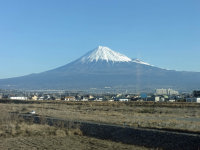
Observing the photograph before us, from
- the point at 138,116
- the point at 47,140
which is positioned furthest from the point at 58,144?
the point at 138,116

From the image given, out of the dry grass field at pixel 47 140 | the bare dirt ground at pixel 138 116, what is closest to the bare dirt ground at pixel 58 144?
the dry grass field at pixel 47 140

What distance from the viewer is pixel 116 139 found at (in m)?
18.4

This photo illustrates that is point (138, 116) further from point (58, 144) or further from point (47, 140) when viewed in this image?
point (58, 144)

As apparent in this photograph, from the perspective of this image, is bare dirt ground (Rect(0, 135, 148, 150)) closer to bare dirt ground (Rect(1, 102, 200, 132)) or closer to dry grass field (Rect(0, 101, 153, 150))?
dry grass field (Rect(0, 101, 153, 150))

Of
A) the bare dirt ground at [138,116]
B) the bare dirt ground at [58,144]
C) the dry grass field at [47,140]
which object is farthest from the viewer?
the bare dirt ground at [138,116]

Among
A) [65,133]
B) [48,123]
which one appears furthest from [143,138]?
[48,123]

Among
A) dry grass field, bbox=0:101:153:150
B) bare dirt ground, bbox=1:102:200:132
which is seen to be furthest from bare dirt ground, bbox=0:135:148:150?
bare dirt ground, bbox=1:102:200:132

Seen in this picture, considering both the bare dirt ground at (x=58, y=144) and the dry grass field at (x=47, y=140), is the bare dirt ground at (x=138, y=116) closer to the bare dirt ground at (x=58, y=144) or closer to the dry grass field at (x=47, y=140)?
the dry grass field at (x=47, y=140)

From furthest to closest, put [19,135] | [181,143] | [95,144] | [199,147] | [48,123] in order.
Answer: [48,123]
[19,135]
[95,144]
[181,143]
[199,147]

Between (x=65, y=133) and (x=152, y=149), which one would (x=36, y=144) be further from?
(x=152, y=149)

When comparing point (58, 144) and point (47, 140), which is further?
point (47, 140)

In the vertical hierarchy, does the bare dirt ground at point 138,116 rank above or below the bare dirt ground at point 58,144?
above

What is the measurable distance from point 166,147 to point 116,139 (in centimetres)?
336

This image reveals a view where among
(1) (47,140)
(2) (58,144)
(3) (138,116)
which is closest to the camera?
(2) (58,144)
